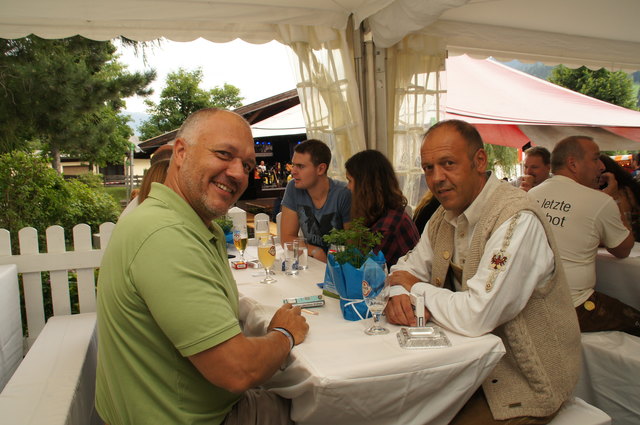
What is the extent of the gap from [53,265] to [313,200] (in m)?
2.11

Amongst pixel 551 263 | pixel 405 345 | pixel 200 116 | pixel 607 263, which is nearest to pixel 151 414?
pixel 405 345

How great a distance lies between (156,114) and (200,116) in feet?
156

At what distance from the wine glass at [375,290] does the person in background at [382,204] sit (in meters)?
1.20

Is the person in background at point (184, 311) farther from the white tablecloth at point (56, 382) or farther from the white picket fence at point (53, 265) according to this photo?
the white picket fence at point (53, 265)

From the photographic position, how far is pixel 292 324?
1.50m

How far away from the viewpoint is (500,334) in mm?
1652

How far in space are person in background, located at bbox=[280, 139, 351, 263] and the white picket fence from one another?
1.50m

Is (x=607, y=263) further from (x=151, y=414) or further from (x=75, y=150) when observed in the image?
(x=75, y=150)

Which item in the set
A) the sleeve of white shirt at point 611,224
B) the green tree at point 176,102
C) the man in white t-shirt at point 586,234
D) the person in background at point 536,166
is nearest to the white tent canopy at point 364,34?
the person in background at point 536,166

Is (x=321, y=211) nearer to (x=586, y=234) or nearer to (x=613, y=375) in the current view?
(x=586, y=234)

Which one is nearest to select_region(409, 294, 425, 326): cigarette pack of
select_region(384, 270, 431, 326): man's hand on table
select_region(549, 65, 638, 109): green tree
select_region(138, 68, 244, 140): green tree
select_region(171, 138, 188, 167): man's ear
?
select_region(384, 270, 431, 326): man's hand on table

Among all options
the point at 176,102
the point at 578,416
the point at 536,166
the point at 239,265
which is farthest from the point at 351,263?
the point at 176,102

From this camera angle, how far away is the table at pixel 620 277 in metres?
2.97

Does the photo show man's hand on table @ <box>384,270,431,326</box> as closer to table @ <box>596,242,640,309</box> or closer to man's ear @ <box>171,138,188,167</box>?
man's ear @ <box>171,138,188,167</box>
